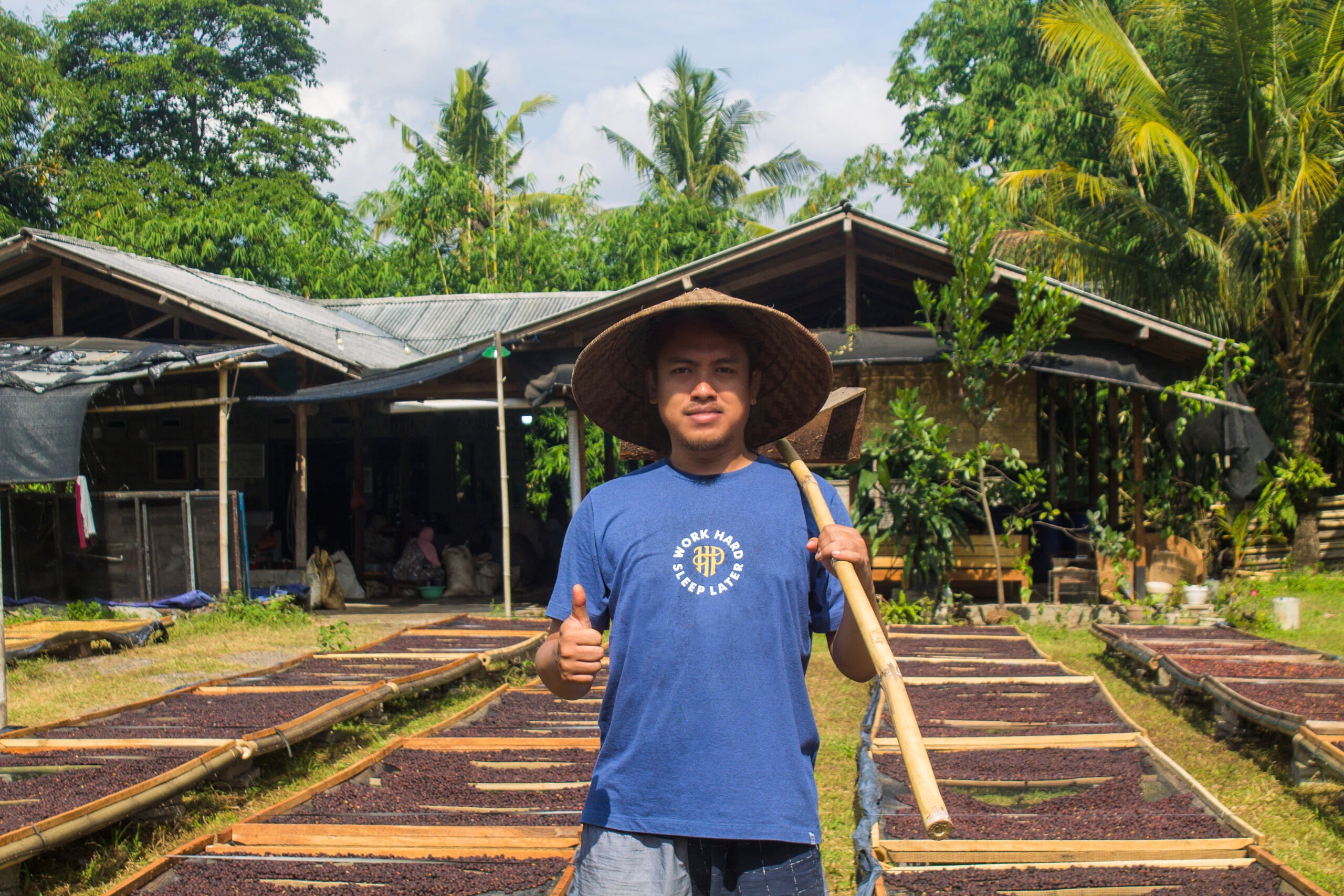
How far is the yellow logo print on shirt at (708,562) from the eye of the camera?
1.96 metres

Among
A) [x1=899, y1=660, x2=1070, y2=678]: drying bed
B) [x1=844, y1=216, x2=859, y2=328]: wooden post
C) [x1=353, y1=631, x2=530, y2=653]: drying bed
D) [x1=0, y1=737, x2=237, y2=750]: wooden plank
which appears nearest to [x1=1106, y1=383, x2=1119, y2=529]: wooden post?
[x1=844, y1=216, x2=859, y2=328]: wooden post

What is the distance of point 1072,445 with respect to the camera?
13406 millimetres

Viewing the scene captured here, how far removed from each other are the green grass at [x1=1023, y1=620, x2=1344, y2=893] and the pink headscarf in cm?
798

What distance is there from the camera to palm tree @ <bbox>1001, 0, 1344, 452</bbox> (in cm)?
1216

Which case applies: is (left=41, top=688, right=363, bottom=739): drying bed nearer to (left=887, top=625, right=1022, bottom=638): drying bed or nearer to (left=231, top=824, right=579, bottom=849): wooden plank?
(left=231, top=824, right=579, bottom=849): wooden plank

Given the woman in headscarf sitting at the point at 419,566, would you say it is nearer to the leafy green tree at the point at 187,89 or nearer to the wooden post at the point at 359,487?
the wooden post at the point at 359,487

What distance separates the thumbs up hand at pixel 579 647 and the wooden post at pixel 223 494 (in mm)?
8978

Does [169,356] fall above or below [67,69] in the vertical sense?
below

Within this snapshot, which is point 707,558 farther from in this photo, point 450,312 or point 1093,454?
point 450,312

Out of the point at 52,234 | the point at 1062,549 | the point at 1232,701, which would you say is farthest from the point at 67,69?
the point at 1232,701

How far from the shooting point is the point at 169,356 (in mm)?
10219

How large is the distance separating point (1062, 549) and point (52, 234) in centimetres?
1073

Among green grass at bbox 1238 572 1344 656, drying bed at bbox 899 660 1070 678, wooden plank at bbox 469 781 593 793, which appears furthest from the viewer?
green grass at bbox 1238 572 1344 656

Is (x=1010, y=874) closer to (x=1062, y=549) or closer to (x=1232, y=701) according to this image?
(x=1232, y=701)
